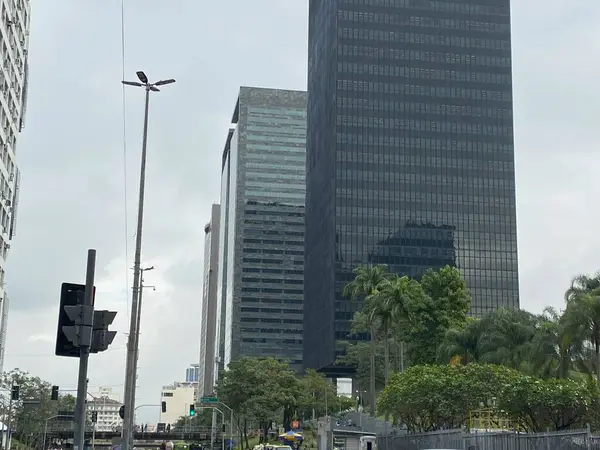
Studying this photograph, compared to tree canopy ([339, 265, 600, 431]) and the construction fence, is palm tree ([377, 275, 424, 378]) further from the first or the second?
the construction fence

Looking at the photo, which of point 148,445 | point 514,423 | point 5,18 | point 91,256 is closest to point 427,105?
point 148,445

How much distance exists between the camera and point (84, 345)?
16625 millimetres

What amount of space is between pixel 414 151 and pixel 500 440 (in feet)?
408

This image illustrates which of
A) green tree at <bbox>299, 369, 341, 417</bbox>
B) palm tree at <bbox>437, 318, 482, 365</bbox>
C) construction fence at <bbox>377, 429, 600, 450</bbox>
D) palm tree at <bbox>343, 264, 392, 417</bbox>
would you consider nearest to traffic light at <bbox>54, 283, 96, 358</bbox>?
construction fence at <bbox>377, 429, 600, 450</bbox>

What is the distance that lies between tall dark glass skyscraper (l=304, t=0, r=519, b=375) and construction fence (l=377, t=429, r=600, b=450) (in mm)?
101817

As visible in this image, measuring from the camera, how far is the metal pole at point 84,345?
1670 cm

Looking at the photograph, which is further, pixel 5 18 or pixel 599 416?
pixel 5 18

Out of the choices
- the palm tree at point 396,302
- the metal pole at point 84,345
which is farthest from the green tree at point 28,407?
the metal pole at point 84,345

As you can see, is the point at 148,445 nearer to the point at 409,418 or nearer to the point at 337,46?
the point at 337,46

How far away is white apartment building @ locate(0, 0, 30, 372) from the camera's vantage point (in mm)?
64562

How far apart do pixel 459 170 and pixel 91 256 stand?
14599 centimetres

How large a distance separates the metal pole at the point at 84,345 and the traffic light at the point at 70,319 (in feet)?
0.31

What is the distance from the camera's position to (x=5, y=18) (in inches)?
2516

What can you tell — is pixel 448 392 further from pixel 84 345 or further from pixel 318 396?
pixel 318 396
